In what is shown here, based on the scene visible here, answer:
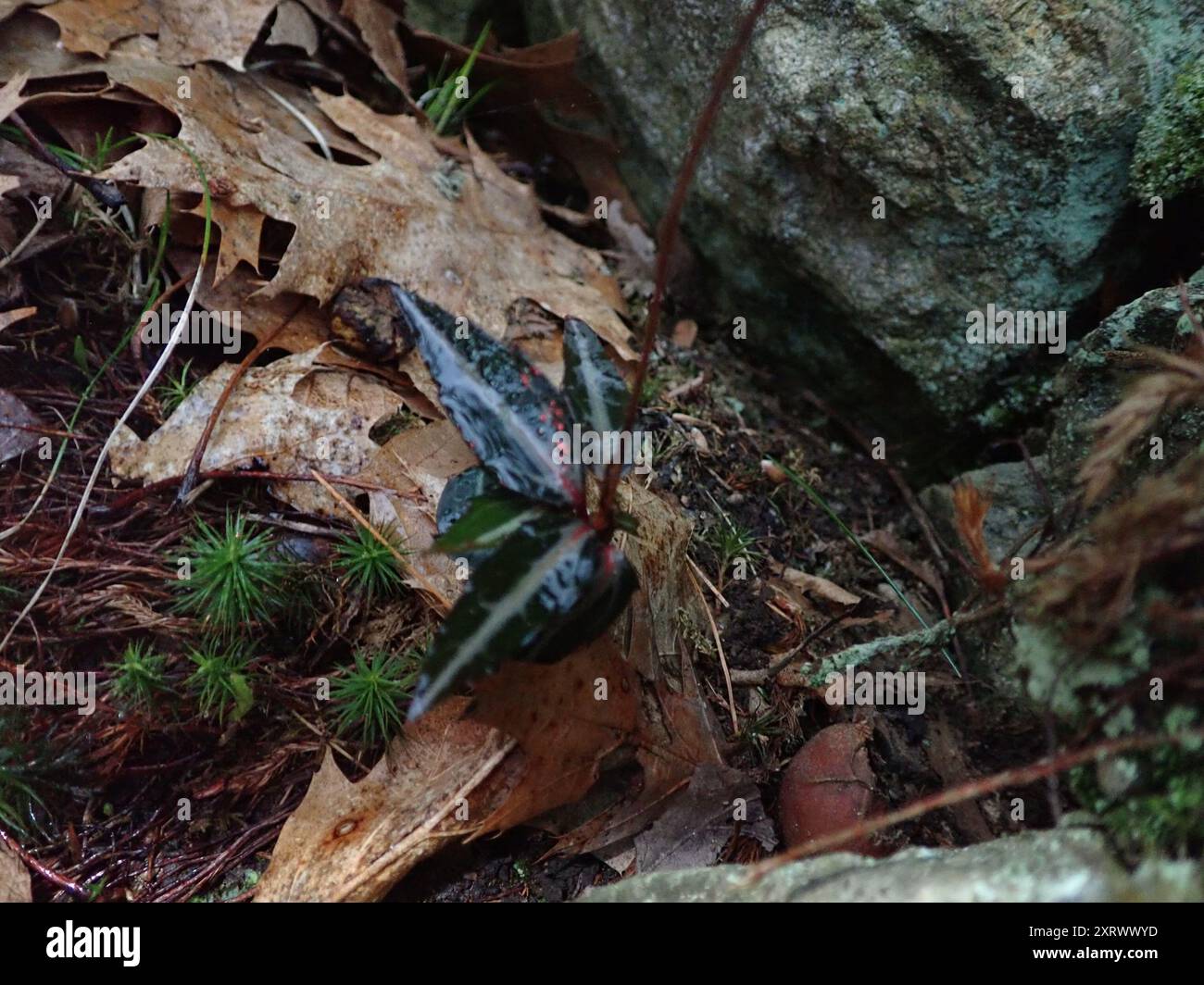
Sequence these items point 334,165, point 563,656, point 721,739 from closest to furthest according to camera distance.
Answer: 1. point 563,656
2. point 721,739
3. point 334,165

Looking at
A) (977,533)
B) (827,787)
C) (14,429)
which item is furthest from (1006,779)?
(14,429)

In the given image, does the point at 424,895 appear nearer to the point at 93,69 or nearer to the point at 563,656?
the point at 563,656

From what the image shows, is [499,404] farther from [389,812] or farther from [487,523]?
A: [389,812]

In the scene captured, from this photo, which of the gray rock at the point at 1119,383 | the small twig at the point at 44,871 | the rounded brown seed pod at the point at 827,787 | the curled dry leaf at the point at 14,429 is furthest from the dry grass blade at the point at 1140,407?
the curled dry leaf at the point at 14,429

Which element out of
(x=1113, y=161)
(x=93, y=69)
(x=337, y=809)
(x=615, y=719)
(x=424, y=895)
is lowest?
(x=424, y=895)

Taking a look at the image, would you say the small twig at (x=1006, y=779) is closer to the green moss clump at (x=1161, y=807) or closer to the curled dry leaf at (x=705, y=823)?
the green moss clump at (x=1161, y=807)
